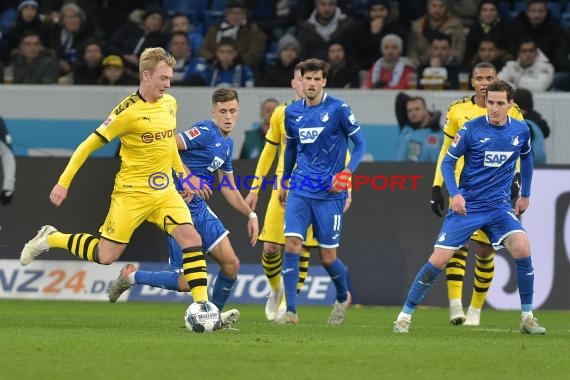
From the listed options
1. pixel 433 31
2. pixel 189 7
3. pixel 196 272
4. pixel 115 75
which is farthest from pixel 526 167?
pixel 189 7

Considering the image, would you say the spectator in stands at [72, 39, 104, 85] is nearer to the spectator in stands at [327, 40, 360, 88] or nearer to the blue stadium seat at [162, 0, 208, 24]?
the blue stadium seat at [162, 0, 208, 24]

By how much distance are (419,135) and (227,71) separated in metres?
3.54

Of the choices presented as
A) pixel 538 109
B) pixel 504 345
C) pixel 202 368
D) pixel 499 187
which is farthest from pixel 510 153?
pixel 538 109

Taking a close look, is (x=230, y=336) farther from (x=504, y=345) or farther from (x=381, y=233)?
(x=381, y=233)

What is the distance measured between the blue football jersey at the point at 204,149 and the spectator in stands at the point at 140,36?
798cm

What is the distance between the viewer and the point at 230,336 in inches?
420

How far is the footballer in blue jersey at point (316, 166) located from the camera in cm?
1282

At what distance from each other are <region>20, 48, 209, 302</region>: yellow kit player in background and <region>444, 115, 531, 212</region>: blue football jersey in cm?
241

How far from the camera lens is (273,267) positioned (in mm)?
14430

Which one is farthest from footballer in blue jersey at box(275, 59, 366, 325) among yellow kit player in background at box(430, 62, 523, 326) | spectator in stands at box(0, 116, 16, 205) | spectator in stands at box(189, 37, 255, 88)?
spectator in stands at box(189, 37, 255, 88)

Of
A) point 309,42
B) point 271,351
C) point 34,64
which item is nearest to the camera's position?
point 271,351

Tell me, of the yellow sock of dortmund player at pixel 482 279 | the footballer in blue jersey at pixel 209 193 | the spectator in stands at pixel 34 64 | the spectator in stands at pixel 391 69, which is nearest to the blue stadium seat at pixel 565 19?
the spectator in stands at pixel 391 69

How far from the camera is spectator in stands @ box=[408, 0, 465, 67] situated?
64.1 feet

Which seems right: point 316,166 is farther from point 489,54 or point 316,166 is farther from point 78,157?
point 489,54
